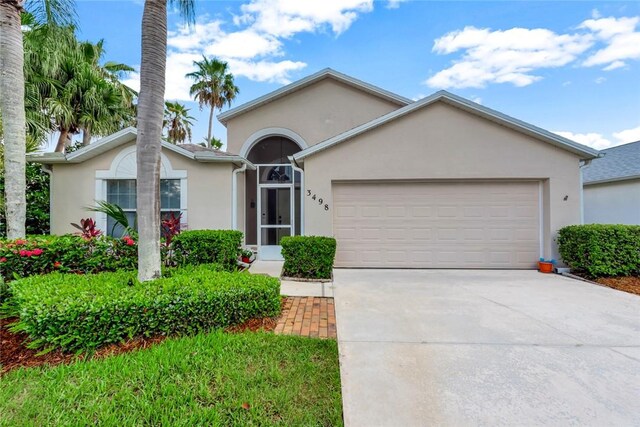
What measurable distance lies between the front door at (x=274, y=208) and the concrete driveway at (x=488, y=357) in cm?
461

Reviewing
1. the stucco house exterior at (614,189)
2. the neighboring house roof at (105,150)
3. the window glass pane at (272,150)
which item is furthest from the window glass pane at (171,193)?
the stucco house exterior at (614,189)

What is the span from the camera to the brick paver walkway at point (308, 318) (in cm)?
389

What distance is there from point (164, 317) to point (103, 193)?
700cm

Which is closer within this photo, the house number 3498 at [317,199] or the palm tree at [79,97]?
the house number 3498 at [317,199]

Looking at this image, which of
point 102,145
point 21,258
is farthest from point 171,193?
point 21,258

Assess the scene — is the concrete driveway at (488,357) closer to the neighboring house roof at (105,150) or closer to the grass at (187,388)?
the grass at (187,388)

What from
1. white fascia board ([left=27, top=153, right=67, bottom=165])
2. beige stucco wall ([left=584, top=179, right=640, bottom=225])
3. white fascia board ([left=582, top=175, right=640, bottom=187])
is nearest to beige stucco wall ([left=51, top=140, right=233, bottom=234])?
white fascia board ([left=27, top=153, right=67, bottom=165])

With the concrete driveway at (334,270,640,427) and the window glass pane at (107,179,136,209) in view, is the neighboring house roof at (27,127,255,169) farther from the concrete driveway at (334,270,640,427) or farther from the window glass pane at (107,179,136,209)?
the concrete driveway at (334,270,640,427)

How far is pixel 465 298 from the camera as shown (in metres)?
5.38

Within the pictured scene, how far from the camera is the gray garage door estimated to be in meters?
7.97

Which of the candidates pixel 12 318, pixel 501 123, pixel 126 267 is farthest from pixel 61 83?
pixel 501 123

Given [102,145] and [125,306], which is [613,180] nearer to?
[125,306]

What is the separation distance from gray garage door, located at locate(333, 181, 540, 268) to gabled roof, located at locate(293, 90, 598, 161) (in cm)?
125

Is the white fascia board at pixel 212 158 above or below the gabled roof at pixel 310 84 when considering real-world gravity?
below
